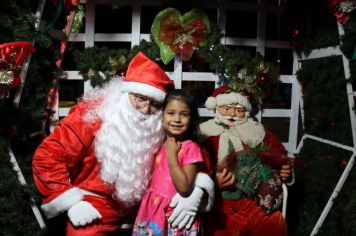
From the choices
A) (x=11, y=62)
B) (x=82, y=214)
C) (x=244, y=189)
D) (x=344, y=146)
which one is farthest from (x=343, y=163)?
(x=11, y=62)

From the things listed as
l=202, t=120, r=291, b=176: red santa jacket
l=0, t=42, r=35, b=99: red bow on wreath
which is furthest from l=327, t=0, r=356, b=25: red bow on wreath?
l=0, t=42, r=35, b=99: red bow on wreath

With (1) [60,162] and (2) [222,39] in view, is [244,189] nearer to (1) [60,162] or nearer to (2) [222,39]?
(1) [60,162]

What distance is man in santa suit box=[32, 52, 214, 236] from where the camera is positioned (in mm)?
2414

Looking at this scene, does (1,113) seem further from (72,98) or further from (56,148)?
(72,98)

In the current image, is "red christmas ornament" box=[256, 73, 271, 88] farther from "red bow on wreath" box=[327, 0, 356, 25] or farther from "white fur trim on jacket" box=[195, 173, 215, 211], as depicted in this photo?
"white fur trim on jacket" box=[195, 173, 215, 211]

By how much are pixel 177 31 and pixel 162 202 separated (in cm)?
168

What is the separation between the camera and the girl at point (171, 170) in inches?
94.5

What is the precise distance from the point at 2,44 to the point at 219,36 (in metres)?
1.86

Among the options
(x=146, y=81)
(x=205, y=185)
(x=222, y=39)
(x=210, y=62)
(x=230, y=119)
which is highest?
(x=222, y=39)

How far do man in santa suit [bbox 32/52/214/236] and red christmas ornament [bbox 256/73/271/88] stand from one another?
1.28 m

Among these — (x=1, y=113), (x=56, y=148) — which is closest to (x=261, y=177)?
(x=56, y=148)

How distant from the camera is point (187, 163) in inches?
95.8

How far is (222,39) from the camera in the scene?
3762 millimetres

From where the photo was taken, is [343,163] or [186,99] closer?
[186,99]
